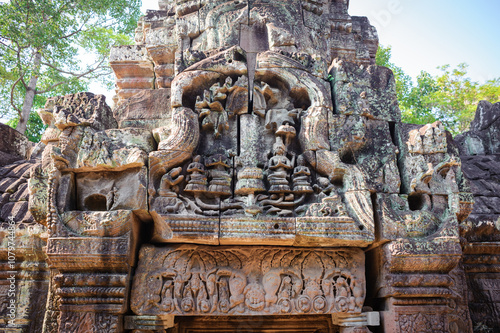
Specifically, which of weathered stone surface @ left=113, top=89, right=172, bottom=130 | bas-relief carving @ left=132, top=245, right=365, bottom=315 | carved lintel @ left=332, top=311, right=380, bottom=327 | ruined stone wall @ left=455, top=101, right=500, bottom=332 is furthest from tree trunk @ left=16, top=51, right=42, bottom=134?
ruined stone wall @ left=455, top=101, right=500, bottom=332

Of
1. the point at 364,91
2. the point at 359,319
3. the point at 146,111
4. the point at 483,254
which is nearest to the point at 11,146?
the point at 146,111

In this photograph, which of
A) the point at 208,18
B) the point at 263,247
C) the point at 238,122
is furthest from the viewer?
the point at 208,18

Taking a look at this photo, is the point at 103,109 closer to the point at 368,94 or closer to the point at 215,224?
the point at 215,224

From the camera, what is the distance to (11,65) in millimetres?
11000

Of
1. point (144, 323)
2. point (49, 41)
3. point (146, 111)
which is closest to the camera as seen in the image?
point (144, 323)

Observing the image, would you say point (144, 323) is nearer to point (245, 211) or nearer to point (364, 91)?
point (245, 211)

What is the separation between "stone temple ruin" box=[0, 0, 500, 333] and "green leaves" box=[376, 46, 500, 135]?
10.9 m

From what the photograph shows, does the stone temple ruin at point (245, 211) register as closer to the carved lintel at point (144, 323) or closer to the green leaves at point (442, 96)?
the carved lintel at point (144, 323)

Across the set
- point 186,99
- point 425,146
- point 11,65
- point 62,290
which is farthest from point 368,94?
point 11,65

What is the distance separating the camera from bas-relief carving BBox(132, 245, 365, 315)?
11.1 feet

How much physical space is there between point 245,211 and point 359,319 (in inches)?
56.7

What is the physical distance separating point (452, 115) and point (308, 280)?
44.9ft

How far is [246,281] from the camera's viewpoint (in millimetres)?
3537

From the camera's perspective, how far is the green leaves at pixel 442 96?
552 inches
